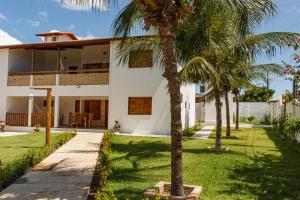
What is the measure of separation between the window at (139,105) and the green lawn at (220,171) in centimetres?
720

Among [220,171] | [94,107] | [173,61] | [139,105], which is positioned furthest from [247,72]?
[94,107]

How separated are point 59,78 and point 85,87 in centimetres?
223

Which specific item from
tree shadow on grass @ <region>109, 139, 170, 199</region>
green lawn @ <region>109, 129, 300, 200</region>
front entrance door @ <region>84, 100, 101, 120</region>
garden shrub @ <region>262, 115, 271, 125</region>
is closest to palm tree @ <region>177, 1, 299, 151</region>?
green lawn @ <region>109, 129, 300, 200</region>

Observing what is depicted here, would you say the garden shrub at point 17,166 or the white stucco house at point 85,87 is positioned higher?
the white stucco house at point 85,87

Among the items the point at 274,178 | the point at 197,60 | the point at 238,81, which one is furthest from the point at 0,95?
the point at 274,178

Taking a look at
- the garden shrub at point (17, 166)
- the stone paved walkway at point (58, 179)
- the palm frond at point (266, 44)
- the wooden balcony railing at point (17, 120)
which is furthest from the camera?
the wooden balcony railing at point (17, 120)

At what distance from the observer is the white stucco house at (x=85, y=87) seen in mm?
20375

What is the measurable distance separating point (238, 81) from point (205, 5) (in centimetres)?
1108

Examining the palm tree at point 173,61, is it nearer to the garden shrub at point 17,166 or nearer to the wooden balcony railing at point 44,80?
the garden shrub at point 17,166

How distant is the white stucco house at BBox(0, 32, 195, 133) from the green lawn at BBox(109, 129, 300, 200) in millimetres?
7023

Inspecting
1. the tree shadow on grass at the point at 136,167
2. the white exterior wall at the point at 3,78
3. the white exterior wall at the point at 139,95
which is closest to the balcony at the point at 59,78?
the white exterior wall at the point at 3,78

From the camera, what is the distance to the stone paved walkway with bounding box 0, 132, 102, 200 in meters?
6.48

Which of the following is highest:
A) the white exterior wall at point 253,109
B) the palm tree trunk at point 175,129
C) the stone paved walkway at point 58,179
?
the white exterior wall at point 253,109

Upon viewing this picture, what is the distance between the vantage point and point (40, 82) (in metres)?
23.2
